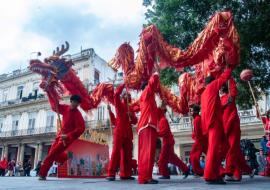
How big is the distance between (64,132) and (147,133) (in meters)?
2.22

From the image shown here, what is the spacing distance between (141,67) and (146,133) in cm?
151

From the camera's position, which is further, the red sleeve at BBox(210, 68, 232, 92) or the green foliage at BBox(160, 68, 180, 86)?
the green foliage at BBox(160, 68, 180, 86)

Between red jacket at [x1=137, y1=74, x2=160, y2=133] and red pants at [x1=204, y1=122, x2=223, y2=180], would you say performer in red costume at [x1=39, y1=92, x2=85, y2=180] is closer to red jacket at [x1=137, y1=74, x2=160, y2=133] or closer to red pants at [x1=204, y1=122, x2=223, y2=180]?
red jacket at [x1=137, y1=74, x2=160, y2=133]

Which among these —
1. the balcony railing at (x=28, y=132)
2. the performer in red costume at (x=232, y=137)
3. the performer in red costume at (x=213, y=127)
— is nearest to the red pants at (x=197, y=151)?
the performer in red costume at (x=232, y=137)

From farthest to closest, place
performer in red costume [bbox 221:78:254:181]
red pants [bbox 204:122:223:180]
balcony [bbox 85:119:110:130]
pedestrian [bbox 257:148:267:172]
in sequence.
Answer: balcony [bbox 85:119:110:130] < pedestrian [bbox 257:148:267:172] < performer in red costume [bbox 221:78:254:181] < red pants [bbox 204:122:223:180]

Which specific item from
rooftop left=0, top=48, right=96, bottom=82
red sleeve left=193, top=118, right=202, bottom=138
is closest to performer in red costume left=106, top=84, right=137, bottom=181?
red sleeve left=193, top=118, right=202, bottom=138

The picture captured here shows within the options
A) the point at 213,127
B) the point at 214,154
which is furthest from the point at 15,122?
the point at 214,154

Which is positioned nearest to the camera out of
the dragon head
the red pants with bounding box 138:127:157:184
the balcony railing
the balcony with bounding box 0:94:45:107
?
the red pants with bounding box 138:127:157:184

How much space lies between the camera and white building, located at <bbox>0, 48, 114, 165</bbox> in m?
32.4

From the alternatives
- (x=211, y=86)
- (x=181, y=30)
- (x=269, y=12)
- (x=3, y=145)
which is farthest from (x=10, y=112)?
(x=211, y=86)

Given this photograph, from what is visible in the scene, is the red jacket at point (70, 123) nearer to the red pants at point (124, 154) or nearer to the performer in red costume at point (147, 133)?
the red pants at point (124, 154)

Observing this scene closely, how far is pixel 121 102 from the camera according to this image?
23.4 ft

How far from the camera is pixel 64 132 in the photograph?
7152 millimetres

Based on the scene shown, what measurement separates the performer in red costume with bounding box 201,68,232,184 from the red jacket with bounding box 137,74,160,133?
2.90 ft
